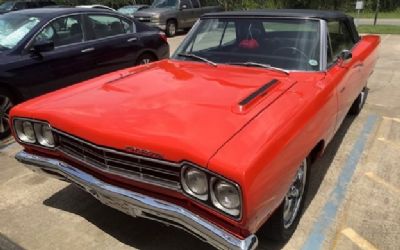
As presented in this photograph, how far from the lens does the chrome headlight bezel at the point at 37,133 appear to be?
3.32m

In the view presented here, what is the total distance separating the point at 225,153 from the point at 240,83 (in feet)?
4.09

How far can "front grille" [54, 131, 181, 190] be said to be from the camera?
8.86ft

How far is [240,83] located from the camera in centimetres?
363

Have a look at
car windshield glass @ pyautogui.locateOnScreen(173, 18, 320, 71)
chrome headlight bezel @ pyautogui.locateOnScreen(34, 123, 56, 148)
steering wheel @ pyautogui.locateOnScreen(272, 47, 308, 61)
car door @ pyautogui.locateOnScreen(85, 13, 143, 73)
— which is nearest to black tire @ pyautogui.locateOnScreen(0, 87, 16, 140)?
car door @ pyautogui.locateOnScreen(85, 13, 143, 73)

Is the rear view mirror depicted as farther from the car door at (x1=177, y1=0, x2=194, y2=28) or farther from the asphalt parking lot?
the car door at (x1=177, y1=0, x2=194, y2=28)

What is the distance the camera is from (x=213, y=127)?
2771mm

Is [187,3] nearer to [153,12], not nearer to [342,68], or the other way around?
[153,12]

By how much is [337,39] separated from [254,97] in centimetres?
201

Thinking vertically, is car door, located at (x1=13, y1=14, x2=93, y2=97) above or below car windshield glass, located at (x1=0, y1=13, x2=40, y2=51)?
below

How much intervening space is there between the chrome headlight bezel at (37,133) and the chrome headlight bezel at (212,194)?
1222 millimetres

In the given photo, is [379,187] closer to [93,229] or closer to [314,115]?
[314,115]

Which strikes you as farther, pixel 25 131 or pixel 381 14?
pixel 381 14

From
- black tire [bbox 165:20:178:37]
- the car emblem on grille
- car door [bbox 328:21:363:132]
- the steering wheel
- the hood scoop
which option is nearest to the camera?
the car emblem on grille

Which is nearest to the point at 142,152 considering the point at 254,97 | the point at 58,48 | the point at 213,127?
the point at 213,127
